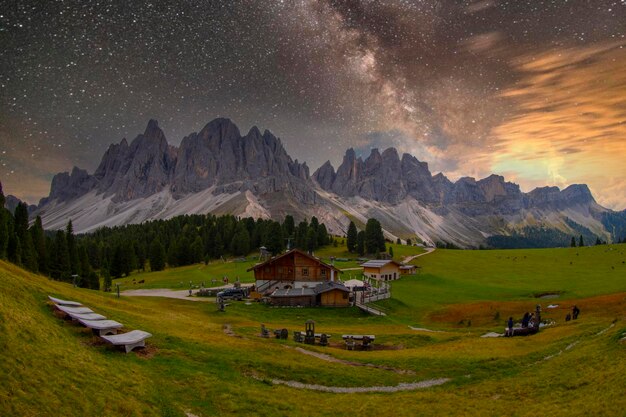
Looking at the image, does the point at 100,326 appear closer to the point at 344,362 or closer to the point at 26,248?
the point at 344,362

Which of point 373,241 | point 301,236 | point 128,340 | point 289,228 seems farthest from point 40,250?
point 373,241

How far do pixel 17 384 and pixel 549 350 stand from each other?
113 ft

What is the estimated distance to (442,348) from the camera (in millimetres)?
38406

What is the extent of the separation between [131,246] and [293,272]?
283 ft

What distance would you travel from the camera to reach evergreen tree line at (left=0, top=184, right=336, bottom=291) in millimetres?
92019

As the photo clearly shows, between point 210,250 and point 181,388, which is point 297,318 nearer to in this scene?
point 181,388

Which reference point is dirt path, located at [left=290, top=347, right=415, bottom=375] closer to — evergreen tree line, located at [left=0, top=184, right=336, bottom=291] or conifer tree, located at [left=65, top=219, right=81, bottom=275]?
evergreen tree line, located at [left=0, top=184, right=336, bottom=291]

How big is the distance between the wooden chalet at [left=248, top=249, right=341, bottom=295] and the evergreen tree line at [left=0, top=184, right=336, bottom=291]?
26.9 meters

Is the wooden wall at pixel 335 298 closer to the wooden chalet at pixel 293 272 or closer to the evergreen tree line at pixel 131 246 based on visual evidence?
the wooden chalet at pixel 293 272

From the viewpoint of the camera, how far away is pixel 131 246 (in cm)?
14450

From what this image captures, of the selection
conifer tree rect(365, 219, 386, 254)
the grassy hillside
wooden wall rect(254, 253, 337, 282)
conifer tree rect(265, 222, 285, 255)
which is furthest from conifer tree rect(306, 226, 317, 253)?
wooden wall rect(254, 253, 337, 282)

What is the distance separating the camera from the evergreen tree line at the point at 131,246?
9202 cm

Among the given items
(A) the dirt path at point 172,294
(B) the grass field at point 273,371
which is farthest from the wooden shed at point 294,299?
(B) the grass field at point 273,371

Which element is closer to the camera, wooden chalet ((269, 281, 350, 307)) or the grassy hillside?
wooden chalet ((269, 281, 350, 307))
